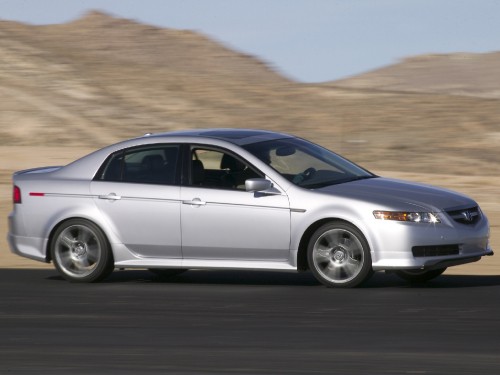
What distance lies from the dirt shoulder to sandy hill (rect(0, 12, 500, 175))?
4.03 ft

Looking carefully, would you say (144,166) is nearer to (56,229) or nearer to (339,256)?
(56,229)

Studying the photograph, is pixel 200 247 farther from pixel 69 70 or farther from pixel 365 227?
pixel 69 70

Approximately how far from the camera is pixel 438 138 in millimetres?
35594

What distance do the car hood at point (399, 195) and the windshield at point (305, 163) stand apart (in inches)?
10.4

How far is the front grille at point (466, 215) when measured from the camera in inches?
468

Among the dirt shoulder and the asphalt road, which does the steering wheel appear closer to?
the asphalt road

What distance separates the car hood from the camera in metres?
11.8

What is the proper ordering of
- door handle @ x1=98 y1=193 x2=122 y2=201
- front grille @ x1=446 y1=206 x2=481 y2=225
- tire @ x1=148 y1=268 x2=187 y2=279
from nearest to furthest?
1. front grille @ x1=446 y1=206 x2=481 y2=225
2. door handle @ x1=98 y1=193 x2=122 y2=201
3. tire @ x1=148 y1=268 x2=187 y2=279

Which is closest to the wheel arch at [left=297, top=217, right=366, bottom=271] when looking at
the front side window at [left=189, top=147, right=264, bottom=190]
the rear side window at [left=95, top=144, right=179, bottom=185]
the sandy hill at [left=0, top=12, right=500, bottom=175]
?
the front side window at [left=189, top=147, right=264, bottom=190]

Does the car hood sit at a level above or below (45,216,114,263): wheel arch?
above

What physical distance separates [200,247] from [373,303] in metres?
2.07

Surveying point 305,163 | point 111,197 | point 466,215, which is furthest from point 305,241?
point 111,197

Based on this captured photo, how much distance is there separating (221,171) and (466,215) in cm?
237


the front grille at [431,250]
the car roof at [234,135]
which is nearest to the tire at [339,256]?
the front grille at [431,250]
